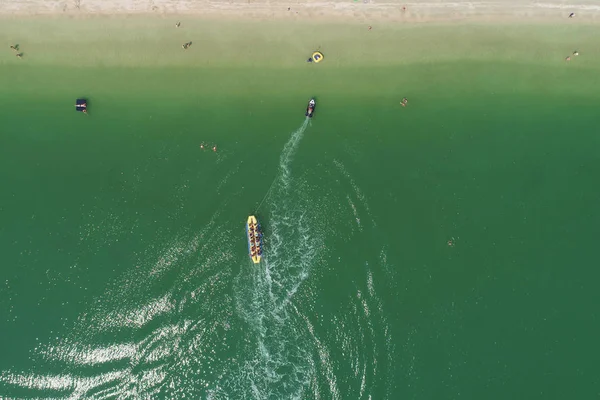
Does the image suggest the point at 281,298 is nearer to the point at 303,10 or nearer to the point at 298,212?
the point at 298,212

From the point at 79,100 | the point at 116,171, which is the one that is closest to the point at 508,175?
the point at 116,171

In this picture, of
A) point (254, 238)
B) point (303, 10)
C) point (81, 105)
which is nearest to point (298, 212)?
point (254, 238)

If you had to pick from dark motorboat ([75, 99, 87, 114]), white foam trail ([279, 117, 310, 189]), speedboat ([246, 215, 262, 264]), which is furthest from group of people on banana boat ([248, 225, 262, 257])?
dark motorboat ([75, 99, 87, 114])

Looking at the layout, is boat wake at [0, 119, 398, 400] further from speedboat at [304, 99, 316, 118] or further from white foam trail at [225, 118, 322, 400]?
speedboat at [304, 99, 316, 118]

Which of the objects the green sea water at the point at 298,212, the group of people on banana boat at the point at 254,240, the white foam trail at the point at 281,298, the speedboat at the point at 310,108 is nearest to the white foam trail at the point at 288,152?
the white foam trail at the point at 281,298

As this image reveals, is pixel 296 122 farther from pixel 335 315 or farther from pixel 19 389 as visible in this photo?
pixel 19 389
